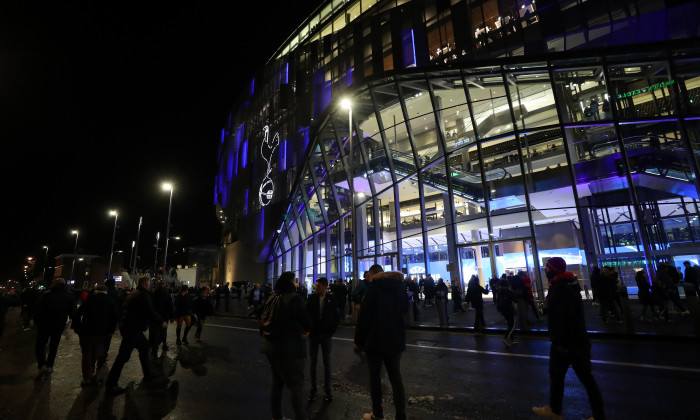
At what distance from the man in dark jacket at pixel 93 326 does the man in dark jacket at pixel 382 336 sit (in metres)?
5.22

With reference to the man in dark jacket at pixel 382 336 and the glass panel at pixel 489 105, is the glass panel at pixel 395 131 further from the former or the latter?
the man in dark jacket at pixel 382 336

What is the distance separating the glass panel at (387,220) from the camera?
18606 mm

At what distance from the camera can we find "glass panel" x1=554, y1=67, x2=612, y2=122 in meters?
14.2

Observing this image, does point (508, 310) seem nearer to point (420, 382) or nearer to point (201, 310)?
point (420, 382)

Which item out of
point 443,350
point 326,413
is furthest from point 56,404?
point 443,350

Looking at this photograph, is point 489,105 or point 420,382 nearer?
Result: point 420,382

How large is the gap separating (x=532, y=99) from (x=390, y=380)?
15497 mm

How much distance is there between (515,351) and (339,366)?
3.98 metres

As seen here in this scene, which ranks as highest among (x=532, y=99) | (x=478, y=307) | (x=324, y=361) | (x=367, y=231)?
(x=532, y=99)

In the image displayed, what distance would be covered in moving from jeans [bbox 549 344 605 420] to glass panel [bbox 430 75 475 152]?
45.5 ft

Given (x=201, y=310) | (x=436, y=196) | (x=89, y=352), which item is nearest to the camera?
(x=89, y=352)

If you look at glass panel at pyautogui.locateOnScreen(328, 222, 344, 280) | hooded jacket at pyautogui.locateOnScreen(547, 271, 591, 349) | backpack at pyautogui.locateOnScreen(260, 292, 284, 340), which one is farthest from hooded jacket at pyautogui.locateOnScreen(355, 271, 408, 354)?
glass panel at pyautogui.locateOnScreen(328, 222, 344, 280)

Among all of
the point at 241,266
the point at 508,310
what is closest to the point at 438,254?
the point at 508,310

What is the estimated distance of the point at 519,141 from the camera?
1507 cm
